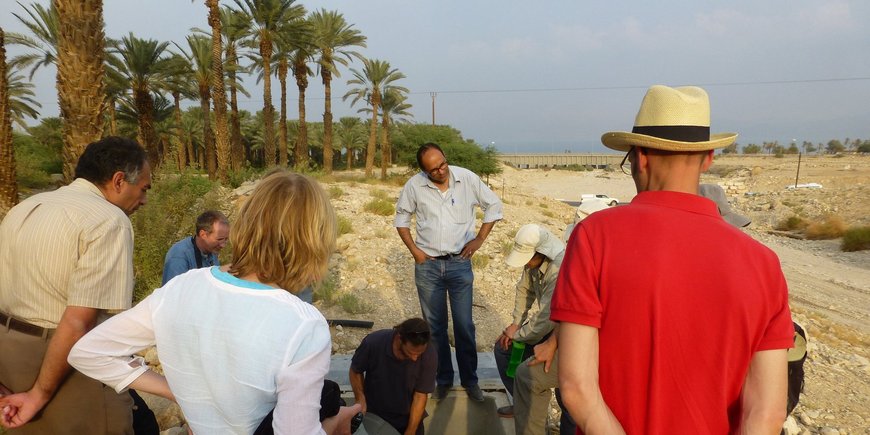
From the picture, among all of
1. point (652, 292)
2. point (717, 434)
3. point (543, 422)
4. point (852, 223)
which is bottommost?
point (852, 223)

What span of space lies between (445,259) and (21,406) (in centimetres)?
280

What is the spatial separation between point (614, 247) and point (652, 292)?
0.15 metres

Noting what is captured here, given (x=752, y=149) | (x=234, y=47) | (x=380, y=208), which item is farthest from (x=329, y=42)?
(x=752, y=149)

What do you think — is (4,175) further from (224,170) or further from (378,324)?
(224,170)

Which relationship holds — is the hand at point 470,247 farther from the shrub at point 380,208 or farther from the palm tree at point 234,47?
the palm tree at point 234,47

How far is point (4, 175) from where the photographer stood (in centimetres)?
723

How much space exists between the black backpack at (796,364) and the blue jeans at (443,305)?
2318mm

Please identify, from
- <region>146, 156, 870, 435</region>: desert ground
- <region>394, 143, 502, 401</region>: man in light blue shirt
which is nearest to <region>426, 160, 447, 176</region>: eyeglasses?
<region>394, 143, 502, 401</region>: man in light blue shirt

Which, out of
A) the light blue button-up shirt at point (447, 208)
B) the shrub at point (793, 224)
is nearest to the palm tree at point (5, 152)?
the light blue button-up shirt at point (447, 208)

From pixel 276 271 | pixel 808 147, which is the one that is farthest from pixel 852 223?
pixel 808 147

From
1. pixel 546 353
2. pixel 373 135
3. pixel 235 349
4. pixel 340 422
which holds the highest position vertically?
pixel 373 135

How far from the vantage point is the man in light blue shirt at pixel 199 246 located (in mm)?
3666

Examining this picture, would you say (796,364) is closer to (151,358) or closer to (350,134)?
(151,358)

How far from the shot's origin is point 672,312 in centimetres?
128
